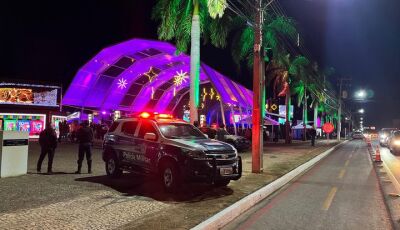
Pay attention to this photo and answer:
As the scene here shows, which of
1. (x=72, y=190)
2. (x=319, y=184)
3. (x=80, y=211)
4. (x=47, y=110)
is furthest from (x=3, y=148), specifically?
(x=47, y=110)

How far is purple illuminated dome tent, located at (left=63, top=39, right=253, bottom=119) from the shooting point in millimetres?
40031

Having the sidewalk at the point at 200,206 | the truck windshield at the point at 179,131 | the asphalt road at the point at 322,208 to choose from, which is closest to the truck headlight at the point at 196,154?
the sidewalk at the point at 200,206

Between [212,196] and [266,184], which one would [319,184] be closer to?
[266,184]

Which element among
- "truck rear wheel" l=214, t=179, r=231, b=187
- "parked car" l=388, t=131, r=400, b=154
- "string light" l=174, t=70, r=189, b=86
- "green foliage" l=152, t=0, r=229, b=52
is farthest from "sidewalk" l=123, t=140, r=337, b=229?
"string light" l=174, t=70, r=189, b=86

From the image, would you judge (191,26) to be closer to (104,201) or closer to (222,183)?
(222,183)

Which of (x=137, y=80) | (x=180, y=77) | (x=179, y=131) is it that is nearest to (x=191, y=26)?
(x=179, y=131)

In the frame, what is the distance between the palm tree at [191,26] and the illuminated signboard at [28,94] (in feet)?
49.9

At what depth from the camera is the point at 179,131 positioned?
40.2ft

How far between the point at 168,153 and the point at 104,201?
2.28 metres

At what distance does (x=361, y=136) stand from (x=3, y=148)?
76.1 meters

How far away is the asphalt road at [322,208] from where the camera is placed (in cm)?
800

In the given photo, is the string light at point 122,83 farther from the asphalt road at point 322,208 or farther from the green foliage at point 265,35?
the asphalt road at point 322,208

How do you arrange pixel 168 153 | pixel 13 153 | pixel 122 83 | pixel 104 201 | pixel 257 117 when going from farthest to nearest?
pixel 122 83
pixel 257 117
pixel 13 153
pixel 168 153
pixel 104 201

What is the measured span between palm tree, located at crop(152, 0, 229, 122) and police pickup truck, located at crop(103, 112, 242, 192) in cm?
878
